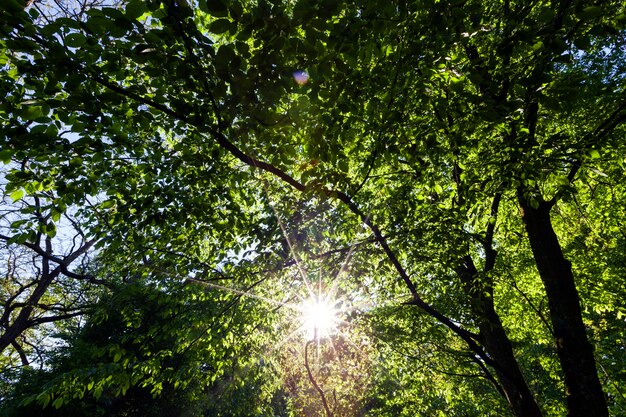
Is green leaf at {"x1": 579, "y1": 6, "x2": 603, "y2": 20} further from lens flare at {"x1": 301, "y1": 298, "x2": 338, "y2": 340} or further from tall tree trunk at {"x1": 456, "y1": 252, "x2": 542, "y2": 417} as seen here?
lens flare at {"x1": 301, "y1": 298, "x2": 338, "y2": 340}

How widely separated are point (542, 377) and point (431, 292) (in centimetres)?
1599

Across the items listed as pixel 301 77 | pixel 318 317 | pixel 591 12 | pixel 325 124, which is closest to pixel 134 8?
pixel 301 77

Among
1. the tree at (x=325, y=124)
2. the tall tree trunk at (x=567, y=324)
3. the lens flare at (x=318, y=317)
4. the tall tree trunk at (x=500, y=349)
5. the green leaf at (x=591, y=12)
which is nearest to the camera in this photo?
the green leaf at (x=591, y=12)

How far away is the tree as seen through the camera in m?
2.89

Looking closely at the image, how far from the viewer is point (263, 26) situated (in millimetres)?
2750

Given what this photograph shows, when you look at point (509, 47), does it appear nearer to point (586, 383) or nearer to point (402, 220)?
point (402, 220)

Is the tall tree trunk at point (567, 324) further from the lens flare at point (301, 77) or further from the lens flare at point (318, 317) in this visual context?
the lens flare at point (318, 317)

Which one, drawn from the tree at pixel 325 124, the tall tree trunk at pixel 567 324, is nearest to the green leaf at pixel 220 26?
the tree at pixel 325 124

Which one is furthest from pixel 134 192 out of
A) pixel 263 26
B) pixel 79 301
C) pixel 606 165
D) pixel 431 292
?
pixel 79 301

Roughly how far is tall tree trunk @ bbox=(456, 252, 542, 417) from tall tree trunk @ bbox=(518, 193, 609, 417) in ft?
3.18

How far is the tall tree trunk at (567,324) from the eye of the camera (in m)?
5.04

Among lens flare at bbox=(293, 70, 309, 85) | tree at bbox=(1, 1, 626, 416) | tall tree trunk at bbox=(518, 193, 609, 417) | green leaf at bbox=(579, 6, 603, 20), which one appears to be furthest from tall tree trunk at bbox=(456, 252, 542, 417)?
lens flare at bbox=(293, 70, 309, 85)

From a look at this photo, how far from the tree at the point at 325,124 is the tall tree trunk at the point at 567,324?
26 millimetres

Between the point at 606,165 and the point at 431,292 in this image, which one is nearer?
the point at 431,292
